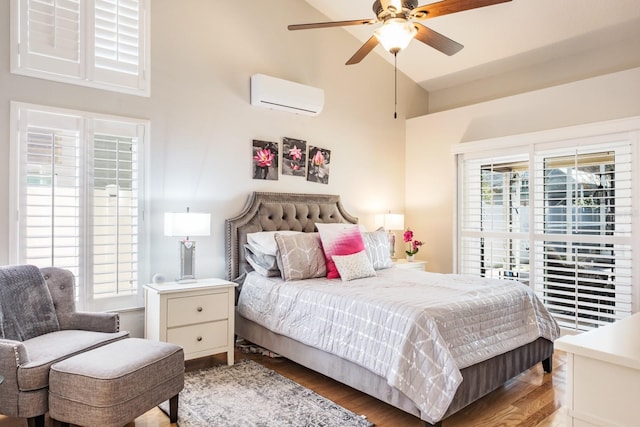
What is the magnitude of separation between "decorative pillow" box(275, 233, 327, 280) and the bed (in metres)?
0.12

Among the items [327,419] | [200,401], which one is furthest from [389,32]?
[200,401]

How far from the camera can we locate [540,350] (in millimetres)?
3029

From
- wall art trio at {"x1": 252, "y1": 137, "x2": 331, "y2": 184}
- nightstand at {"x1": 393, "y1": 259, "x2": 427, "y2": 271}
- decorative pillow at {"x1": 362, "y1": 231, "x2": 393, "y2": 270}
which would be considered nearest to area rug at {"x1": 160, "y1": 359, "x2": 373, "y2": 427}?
decorative pillow at {"x1": 362, "y1": 231, "x2": 393, "y2": 270}

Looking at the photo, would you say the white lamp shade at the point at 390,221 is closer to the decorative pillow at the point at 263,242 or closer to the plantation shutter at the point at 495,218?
the plantation shutter at the point at 495,218

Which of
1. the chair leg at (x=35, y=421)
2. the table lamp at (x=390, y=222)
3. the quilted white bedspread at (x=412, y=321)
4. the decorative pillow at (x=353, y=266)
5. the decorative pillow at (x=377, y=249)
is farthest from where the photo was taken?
the table lamp at (x=390, y=222)

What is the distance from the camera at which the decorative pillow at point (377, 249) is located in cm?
396

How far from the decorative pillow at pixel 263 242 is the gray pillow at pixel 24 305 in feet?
5.14

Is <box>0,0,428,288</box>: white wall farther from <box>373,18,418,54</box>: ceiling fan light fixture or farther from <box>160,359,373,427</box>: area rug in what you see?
<box>373,18,418,54</box>: ceiling fan light fixture

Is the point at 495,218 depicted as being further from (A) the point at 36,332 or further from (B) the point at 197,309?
(A) the point at 36,332

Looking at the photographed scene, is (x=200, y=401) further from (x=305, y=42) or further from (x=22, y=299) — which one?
(x=305, y=42)

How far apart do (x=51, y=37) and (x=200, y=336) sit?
2410mm

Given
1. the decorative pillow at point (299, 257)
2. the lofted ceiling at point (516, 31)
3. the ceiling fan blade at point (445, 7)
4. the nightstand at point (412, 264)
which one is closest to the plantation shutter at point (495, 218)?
the nightstand at point (412, 264)

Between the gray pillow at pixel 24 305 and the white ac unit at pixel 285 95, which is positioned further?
the white ac unit at pixel 285 95

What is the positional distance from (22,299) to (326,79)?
11.4ft
